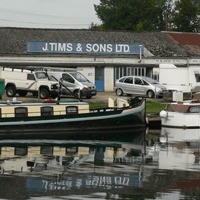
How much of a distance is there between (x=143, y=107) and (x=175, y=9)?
58813mm

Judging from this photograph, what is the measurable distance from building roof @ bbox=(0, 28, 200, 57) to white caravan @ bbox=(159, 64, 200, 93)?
711cm

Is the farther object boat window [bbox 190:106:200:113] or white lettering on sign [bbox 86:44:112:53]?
white lettering on sign [bbox 86:44:112:53]

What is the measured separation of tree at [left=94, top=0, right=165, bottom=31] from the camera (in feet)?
372

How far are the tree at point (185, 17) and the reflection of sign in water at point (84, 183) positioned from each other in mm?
75401

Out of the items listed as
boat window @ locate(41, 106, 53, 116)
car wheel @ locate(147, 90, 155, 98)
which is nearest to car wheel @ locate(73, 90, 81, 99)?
car wheel @ locate(147, 90, 155, 98)

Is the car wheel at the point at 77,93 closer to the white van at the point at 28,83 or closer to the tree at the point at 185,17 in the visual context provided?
the white van at the point at 28,83

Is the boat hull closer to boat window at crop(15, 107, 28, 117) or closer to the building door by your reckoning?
boat window at crop(15, 107, 28, 117)

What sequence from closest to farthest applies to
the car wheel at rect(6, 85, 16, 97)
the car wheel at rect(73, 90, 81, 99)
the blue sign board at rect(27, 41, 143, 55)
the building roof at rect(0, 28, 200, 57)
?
1. the car wheel at rect(73, 90, 81, 99)
2. the car wheel at rect(6, 85, 16, 97)
3. the blue sign board at rect(27, 41, 143, 55)
4. the building roof at rect(0, 28, 200, 57)

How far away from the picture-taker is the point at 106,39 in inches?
2911

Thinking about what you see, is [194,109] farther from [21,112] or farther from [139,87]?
[139,87]

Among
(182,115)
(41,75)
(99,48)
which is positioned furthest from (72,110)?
(99,48)

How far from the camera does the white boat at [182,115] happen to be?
53344 mm

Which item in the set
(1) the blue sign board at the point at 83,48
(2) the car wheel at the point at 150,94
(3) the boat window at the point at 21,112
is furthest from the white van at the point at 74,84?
(3) the boat window at the point at 21,112

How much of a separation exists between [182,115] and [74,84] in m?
11.4
